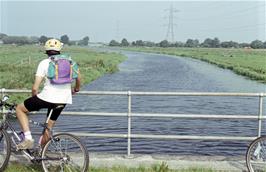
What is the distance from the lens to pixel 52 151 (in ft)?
17.8

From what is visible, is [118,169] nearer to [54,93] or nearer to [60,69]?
[54,93]

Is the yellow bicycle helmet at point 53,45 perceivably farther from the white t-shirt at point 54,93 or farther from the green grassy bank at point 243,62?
the green grassy bank at point 243,62

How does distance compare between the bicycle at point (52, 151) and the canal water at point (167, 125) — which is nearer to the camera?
the bicycle at point (52, 151)

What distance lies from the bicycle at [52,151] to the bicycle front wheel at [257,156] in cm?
217

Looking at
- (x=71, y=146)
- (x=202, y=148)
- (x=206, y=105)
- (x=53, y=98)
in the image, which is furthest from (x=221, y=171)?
(x=206, y=105)

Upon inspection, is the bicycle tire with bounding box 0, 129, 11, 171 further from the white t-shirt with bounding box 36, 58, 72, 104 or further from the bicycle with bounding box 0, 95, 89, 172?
the white t-shirt with bounding box 36, 58, 72, 104

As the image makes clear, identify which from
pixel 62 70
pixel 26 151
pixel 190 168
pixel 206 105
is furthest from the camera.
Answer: pixel 206 105

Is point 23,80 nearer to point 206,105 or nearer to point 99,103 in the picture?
point 99,103

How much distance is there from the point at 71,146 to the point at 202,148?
771 cm

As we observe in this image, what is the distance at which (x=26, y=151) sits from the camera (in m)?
5.56

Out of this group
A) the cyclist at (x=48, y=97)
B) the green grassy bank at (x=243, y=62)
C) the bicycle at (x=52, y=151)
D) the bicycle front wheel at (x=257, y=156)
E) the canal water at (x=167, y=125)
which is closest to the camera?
the cyclist at (x=48, y=97)

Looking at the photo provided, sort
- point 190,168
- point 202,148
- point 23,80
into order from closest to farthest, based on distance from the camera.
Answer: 1. point 190,168
2. point 202,148
3. point 23,80

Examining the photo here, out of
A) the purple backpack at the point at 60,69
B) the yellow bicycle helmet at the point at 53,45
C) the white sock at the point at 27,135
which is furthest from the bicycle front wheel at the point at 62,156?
the yellow bicycle helmet at the point at 53,45

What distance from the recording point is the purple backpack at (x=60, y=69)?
16.9 ft
